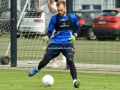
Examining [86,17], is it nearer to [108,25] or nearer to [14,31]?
[108,25]

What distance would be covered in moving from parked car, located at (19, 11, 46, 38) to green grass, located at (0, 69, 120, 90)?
94.7 inches

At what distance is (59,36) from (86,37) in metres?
8.13

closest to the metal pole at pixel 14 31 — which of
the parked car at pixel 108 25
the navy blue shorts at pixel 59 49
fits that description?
the parked car at pixel 108 25

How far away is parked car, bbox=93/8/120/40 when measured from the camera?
17.3m

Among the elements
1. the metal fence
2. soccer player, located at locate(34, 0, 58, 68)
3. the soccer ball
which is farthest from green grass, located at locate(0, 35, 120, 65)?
the soccer ball

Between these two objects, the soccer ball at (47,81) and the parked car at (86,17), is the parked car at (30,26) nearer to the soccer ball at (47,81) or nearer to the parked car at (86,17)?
the parked car at (86,17)

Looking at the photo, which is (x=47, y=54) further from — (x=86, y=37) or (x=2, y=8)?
(x=86, y=37)

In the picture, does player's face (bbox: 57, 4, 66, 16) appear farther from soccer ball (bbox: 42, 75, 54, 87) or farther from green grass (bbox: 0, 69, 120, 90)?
green grass (bbox: 0, 69, 120, 90)

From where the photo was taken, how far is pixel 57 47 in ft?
35.7

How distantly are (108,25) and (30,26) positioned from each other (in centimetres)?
405

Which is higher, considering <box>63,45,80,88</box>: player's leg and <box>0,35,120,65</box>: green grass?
<box>63,45,80,88</box>: player's leg

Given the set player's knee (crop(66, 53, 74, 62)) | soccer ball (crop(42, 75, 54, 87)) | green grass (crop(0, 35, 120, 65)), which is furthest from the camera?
green grass (crop(0, 35, 120, 65))

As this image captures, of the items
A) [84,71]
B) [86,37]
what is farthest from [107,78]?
[86,37]

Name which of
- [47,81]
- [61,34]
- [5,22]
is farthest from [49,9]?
[47,81]
